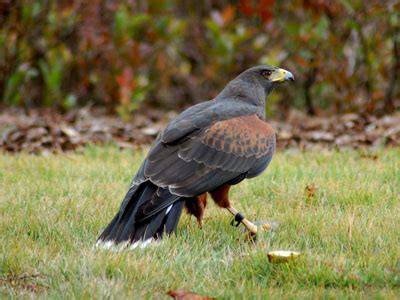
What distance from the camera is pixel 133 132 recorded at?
382 inches

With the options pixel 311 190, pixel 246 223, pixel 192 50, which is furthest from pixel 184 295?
pixel 192 50

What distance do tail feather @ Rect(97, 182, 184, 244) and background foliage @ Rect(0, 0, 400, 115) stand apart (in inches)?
214

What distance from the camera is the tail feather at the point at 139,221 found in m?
5.00

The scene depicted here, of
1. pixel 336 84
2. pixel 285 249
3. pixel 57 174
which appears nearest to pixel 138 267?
pixel 285 249

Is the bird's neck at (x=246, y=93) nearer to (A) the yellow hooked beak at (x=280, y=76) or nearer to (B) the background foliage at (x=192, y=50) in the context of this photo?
(A) the yellow hooked beak at (x=280, y=76)

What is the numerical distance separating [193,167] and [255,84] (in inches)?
52.3

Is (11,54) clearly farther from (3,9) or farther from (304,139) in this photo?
(304,139)

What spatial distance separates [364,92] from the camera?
1136 centimetres

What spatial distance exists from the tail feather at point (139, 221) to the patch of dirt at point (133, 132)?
3.63 m

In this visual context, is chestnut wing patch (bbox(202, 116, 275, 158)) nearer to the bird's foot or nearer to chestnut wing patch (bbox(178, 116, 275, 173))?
chestnut wing patch (bbox(178, 116, 275, 173))

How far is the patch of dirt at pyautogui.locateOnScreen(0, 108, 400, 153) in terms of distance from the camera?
892 centimetres

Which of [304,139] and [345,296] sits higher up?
[345,296]

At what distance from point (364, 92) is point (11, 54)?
510cm

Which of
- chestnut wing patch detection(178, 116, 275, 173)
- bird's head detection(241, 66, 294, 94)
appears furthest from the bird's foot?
bird's head detection(241, 66, 294, 94)
